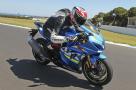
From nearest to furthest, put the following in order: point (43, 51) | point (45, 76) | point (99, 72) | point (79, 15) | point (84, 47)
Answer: point (99, 72) < point (84, 47) < point (79, 15) < point (45, 76) < point (43, 51)

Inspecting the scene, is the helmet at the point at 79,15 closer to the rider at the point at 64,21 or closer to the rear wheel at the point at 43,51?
the rider at the point at 64,21

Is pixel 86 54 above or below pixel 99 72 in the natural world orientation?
above

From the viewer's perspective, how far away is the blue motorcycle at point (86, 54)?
22.7ft

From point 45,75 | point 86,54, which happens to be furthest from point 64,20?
point 45,75

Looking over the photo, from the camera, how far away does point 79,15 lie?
288 inches

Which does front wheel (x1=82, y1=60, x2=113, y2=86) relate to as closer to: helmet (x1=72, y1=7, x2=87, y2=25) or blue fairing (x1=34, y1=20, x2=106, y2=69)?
blue fairing (x1=34, y1=20, x2=106, y2=69)

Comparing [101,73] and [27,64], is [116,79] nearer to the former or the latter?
[101,73]

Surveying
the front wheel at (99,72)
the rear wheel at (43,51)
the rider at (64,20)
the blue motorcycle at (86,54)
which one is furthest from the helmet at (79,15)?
the rear wheel at (43,51)

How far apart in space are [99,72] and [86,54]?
18.5 inches

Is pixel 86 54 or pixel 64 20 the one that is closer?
pixel 86 54

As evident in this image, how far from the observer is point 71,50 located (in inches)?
293

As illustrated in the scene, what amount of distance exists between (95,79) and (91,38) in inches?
34.6

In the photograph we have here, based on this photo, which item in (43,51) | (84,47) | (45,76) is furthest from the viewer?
(43,51)

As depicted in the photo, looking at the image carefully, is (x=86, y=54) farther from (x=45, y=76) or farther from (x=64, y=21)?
(x=45, y=76)
